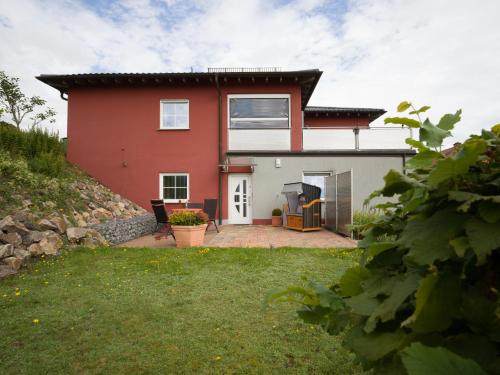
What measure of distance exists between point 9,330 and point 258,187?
8.82 metres

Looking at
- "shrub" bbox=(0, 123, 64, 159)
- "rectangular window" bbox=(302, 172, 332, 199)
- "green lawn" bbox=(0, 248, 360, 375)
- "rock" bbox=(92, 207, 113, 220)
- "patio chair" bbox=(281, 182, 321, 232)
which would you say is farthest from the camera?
"rectangular window" bbox=(302, 172, 332, 199)

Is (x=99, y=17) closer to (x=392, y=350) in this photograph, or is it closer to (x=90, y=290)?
(x=90, y=290)

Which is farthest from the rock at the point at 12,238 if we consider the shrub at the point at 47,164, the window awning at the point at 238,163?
the window awning at the point at 238,163

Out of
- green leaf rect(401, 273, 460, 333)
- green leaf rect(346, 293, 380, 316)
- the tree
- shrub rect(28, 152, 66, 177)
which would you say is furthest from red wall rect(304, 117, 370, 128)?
the tree

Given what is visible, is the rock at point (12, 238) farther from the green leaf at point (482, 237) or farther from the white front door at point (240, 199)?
the white front door at point (240, 199)

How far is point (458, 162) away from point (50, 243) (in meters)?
6.29

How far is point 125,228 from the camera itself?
7695 millimetres

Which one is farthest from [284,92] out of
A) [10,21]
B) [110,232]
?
[10,21]

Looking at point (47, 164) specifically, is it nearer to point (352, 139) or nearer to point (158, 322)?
point (158, 322)

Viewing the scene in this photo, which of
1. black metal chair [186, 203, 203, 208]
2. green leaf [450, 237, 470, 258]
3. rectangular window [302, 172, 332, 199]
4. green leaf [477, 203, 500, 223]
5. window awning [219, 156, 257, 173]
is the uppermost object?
window awning [219, 156, 257, 173]

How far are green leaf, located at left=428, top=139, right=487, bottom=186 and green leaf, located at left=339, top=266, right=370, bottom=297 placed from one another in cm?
31

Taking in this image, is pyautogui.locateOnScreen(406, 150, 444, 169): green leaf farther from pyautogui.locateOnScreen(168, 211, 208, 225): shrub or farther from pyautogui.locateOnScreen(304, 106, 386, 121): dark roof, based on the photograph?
pyautogui.locateOnScreen(304, 106, 386, 121): dark roof

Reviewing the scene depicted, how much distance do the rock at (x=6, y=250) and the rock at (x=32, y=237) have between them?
0.39 meters

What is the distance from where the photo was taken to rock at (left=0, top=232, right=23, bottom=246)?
14.9 ft
